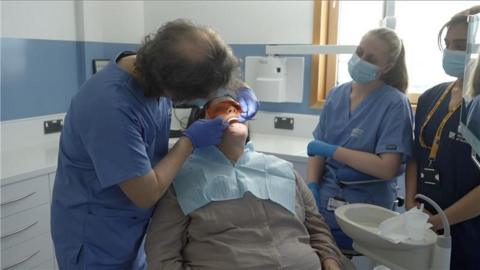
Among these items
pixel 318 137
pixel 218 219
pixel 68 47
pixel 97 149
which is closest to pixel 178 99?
pixel 97 149

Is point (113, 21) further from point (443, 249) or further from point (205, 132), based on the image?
point (443, 249)

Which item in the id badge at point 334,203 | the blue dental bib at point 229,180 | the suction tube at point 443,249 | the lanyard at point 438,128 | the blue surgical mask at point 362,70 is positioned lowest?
the id badge at point 334,203

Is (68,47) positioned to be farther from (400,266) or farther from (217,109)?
(400,266)

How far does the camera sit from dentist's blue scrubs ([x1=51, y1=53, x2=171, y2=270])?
110cm

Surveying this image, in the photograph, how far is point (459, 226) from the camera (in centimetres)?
146

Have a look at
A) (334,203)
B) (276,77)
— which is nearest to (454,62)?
(334,203)

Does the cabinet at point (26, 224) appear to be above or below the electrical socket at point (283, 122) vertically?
below

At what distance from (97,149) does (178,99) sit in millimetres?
248

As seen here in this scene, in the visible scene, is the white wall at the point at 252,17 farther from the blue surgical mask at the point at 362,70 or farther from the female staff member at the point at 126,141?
the female staff member at the point at 126,141

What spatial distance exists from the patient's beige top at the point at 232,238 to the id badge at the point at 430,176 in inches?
16.3

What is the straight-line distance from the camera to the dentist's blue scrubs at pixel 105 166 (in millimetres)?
1099

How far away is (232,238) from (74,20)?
2.14m

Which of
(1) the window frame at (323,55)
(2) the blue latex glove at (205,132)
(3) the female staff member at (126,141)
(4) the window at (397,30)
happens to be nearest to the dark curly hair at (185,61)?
(3) the female staff member at (126,141)

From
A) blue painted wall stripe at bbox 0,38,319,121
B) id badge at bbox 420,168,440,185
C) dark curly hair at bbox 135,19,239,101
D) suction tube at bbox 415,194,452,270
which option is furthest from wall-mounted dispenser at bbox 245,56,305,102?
suction tube at bbox 415,194,452,270
